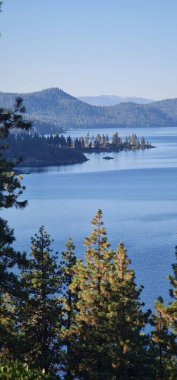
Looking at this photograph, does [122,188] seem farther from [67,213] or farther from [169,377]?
[169,377]

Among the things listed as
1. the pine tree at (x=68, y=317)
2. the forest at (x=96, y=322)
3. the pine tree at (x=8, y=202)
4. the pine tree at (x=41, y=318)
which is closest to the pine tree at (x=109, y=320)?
the forest at (x=96, y=322)

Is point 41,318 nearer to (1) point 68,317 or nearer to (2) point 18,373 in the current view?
(1) point 68,317

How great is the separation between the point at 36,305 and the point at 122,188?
16358 centimetres

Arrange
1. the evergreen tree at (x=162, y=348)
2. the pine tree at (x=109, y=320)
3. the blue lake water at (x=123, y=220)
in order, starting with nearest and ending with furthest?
the pine tree at (x=109, y=320), the evergreen tree at (x=162, y=348), the blue lake water at (x=123, y=220)

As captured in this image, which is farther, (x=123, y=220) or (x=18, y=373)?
(x=123, y=220)

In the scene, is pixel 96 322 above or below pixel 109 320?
below

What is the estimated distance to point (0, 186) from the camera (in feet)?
80.6

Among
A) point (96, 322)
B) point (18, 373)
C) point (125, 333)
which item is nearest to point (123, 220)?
point (96, 322)

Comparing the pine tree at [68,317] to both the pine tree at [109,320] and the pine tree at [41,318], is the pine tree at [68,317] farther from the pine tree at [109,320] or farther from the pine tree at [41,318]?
the pine tree at [41,318]

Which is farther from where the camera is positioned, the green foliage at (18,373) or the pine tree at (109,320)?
the pine tree at (109,320)

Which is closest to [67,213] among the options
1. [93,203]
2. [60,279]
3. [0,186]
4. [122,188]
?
[93,203]

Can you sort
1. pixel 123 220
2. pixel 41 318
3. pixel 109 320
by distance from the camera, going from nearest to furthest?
pixel 109 320
pixel 41 318
pixel 123 220

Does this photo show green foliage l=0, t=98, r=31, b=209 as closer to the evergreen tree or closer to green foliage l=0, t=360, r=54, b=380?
green foliage l=0, t=360, r=54, b=380

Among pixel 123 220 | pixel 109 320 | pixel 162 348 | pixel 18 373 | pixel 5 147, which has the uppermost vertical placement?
pixel 5 147
